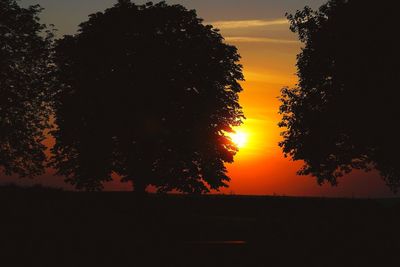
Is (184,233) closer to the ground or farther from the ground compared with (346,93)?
closer to the ground

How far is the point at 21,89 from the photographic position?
48281 mm

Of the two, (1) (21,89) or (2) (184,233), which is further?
(1) (21,89)

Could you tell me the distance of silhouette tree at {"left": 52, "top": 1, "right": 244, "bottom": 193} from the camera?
46.6 metres

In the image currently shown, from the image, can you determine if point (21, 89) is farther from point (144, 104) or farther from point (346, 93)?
point (346, 93)

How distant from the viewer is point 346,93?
44188mm

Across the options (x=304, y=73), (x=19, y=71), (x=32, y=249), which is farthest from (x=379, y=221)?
(x=19, y=71)

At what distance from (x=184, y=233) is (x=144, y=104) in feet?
60.4

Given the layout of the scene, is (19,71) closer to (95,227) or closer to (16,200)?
(16,200)

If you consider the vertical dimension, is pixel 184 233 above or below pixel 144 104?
below

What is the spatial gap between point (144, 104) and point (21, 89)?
9.81 meters

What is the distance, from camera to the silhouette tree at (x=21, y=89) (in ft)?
155

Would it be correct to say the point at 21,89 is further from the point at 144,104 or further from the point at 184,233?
the point at 184,233

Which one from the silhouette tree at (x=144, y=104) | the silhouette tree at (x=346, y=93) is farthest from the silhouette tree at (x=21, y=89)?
the silhouette tree at (x=346, y=93)

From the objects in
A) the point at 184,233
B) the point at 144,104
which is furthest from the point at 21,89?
the point at 184,233
